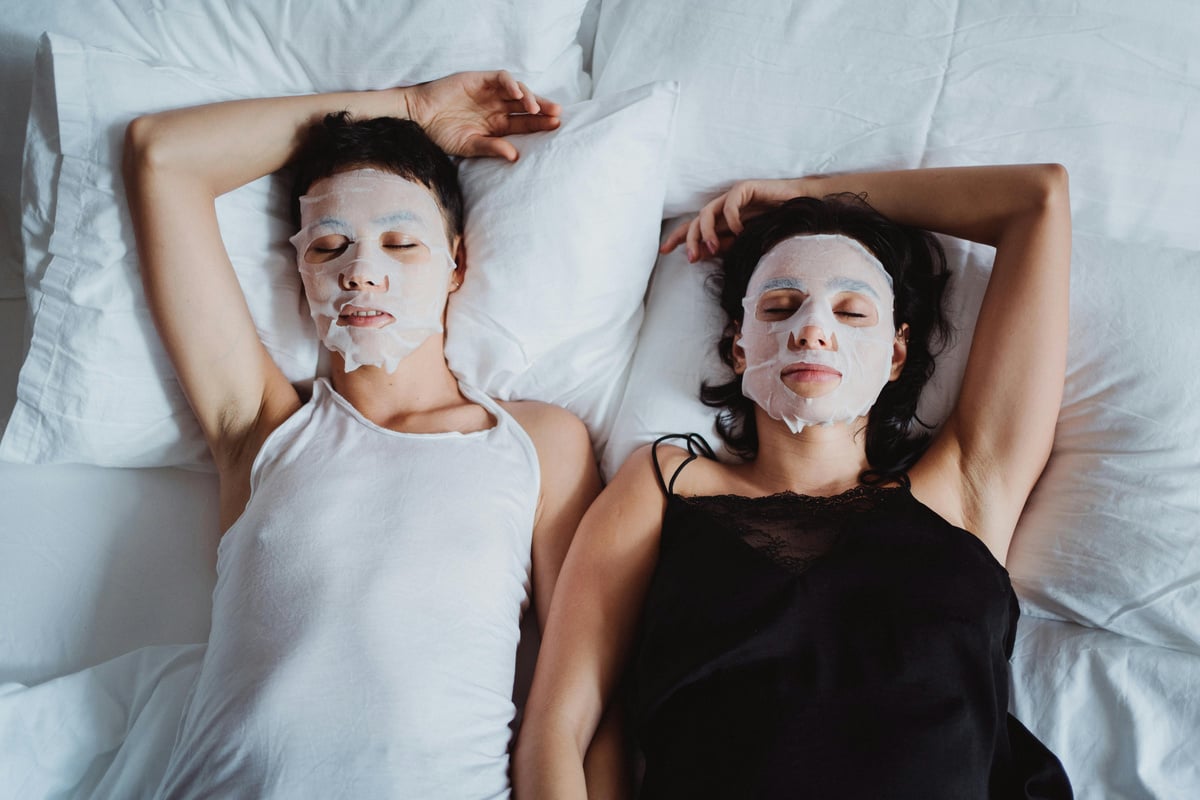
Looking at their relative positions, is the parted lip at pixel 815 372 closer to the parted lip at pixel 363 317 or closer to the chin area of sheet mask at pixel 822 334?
the chin area of sheet mask at pixel 822 334

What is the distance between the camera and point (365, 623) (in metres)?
1.18

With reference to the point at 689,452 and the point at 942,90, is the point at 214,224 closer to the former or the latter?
the point at 689,452

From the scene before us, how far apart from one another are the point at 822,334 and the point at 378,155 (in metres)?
0.77

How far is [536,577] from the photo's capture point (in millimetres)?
1383

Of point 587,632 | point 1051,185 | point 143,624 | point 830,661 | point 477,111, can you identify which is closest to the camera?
point 830,661

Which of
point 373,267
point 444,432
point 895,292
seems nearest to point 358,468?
point 444,432

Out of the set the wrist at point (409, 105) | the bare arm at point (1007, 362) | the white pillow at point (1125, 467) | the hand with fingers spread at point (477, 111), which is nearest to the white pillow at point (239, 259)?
the hand with fingers spread at point (477, 111)

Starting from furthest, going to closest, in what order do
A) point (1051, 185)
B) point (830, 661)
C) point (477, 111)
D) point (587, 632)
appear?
point (477, 111) → point (1051, 185) → point (587, 632) → point (830, 661)

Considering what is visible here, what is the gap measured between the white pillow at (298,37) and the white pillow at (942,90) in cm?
23

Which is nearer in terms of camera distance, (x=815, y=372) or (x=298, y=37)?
(x=815, y=372)

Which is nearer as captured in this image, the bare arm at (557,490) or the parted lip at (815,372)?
the parted lip at (815,372)

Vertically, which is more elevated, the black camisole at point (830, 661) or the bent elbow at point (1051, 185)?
the bent elbow at point (1051, 185)

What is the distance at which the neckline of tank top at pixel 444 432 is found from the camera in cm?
137

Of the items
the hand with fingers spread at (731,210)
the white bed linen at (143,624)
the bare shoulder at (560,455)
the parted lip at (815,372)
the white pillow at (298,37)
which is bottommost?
the white bed linen at (143,624)
